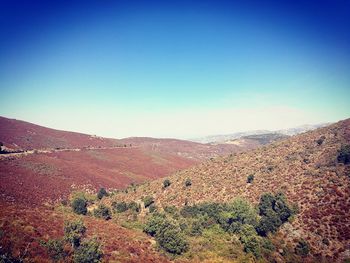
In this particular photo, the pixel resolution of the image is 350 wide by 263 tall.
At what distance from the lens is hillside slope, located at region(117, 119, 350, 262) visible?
105 ft

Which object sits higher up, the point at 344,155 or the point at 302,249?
the point at 344,155

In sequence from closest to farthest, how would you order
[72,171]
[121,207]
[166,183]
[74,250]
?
[74,250], [121,207], [166,183], [72,171]

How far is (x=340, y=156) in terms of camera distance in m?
46.3

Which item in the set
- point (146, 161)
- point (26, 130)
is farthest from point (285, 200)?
point (26, 130)

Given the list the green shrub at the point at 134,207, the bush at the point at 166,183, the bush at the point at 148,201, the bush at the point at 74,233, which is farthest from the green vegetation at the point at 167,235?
the bush at the point at 166,183

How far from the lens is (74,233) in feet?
82.3

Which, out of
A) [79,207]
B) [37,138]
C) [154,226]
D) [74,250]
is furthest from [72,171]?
[74,250]

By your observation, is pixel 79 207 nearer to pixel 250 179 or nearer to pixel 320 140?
pixel 250 179

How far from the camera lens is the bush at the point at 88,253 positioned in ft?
70.6

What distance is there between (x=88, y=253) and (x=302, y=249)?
24.5 m

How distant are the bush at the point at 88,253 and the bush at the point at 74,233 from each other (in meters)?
1.22

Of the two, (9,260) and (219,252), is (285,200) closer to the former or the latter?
(219,252)

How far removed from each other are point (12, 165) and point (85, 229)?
153ft

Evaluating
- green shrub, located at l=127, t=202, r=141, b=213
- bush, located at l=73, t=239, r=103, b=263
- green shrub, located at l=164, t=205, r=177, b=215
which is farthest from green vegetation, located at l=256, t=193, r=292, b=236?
bush, located at l=73, t=239, r=103, b=263
